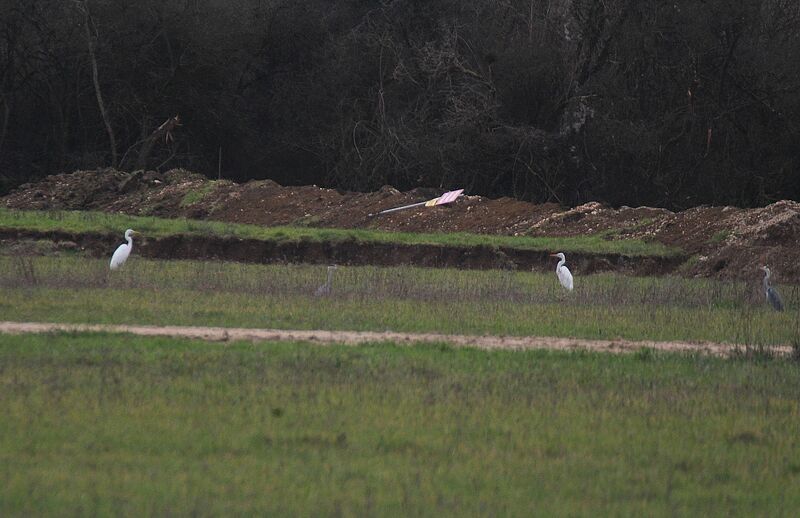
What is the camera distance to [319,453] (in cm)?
784

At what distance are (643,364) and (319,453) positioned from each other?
5.13 meters

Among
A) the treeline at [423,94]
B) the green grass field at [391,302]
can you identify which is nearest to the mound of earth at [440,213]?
the green grass field at [391,302]

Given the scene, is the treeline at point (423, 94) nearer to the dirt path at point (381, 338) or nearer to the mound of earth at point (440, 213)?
the mound of earth at point (440, 213)

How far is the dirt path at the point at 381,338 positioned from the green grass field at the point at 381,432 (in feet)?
2.28

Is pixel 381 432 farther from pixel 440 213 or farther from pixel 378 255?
pixel 440 213

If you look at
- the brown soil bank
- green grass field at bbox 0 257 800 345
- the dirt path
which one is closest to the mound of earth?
the brown soil bank

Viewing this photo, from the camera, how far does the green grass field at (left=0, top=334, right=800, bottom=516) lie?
685 cm

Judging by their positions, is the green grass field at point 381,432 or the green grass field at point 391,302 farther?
the green grass field at point 391,302

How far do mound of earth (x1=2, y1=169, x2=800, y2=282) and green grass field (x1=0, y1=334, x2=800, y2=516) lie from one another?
13910 mm

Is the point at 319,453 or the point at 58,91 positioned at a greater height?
the point at 58,91

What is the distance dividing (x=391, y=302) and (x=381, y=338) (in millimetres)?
3892

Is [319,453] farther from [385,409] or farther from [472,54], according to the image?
[472,54]

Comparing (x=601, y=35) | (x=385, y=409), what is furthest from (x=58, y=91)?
(x=385, y=409)

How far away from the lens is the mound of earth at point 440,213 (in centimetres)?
2581
